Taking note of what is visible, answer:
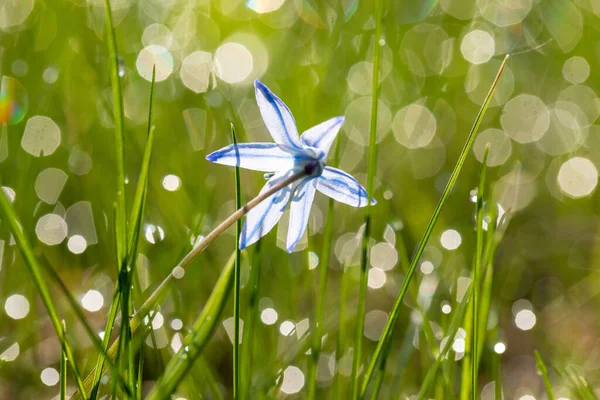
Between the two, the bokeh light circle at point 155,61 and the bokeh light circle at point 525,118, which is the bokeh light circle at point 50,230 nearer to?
the bokeh light circle at point 155,61

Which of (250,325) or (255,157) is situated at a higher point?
(255,157)

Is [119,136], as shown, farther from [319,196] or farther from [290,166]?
[319,196]

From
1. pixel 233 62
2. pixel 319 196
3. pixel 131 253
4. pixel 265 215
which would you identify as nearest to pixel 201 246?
pixel 265 215

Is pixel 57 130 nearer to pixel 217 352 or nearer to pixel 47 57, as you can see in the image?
pixel 47 57

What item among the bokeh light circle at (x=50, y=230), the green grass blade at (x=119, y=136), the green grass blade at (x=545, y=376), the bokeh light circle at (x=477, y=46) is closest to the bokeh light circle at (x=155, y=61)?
the bokeh light circle at (x=50, y=230)

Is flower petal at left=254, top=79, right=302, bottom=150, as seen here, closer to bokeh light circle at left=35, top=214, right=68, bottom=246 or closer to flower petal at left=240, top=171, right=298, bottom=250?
flower petal at left=240, top=171, right=298, bottom=250

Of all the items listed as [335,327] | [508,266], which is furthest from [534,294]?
[335,327]

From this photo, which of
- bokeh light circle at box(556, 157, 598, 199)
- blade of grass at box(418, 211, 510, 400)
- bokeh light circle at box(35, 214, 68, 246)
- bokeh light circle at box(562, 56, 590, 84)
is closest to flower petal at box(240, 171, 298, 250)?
blade of grass at box(418, 211, 510, 400)
